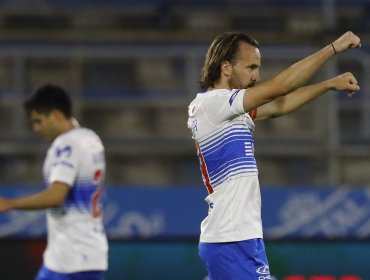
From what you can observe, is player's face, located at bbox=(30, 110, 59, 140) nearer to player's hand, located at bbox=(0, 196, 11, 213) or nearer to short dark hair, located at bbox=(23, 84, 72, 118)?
short dark hair, located at bbox=(23, 84, 72, 118)

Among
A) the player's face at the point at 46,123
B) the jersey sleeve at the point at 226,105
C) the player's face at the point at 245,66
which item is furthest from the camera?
the player's face at the point at 46,123

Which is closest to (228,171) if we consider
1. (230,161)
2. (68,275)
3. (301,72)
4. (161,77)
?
(230,161)

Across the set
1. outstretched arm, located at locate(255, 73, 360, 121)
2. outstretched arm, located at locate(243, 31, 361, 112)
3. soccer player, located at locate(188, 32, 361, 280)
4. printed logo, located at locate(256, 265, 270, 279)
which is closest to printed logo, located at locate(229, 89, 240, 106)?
soccer player, located at locate(188, 32, 361, 280)

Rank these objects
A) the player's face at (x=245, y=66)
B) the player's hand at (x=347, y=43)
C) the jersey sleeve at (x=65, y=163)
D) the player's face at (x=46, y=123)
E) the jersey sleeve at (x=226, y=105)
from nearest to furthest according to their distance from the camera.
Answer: the player's hand at (x=347, y=43)
the jersey sleeve at (x=226, y=105)
the player's face at (x=245, y=66)
the jersey sleeve at (x=65, y=163)
the player's face at (x=46, y=123)

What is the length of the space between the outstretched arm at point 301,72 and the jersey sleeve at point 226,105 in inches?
4.1

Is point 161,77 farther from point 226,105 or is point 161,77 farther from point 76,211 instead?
point 226,105

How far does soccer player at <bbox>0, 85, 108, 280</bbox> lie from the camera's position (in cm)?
479

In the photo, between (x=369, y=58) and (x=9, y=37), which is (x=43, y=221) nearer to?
(x=9, y=37)

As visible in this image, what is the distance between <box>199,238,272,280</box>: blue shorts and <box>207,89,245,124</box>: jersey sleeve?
0.48 m

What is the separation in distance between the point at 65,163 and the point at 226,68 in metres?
1.42

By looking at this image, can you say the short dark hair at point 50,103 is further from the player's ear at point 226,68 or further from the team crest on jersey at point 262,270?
the team crest on jersey at point 262,270

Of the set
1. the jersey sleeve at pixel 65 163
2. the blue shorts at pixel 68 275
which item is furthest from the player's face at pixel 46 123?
the blue shorts at pixel 68 275

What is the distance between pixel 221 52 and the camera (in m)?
3.66

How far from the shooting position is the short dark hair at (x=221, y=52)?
365 cm
